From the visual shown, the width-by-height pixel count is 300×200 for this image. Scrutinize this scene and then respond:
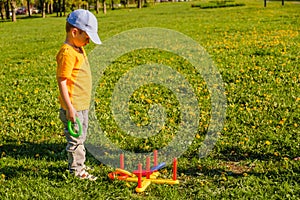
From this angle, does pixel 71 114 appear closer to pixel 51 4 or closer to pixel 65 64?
pixel 65 64

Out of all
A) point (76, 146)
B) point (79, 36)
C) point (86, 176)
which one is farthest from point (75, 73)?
point (86, 176)

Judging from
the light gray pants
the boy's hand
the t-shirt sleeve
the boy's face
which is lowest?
the light gray pants

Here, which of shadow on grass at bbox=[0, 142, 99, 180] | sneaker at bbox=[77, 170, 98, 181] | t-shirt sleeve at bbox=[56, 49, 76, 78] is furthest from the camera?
shadow on grass at bbox=[0, 142, 99, 180]

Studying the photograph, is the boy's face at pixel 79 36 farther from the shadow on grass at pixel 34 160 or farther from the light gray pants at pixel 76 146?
the shadow on grass at pixel 34 160

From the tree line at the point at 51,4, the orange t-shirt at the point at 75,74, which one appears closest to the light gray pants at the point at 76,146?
the orange t-shirt at the point at 75,74

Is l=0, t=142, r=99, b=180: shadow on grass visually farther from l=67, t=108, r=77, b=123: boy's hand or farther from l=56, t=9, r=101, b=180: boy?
l=67, t=108, r=77, b=123: boy's hand

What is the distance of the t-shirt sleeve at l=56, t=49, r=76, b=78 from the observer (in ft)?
12.7

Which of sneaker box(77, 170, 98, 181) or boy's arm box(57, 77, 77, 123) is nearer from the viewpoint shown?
boy's arm box(57, 77, 77, 123)

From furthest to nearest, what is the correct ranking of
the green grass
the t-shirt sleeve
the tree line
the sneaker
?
1. the tree line
2. the sneaker
3. the green grass
4. the t-shirt sleeve

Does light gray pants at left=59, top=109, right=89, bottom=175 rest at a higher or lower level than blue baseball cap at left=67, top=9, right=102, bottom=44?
lower

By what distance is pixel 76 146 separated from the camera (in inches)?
169

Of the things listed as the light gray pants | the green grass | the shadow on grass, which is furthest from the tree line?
the light gray pants

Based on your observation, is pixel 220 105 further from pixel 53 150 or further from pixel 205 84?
pixel 53 150

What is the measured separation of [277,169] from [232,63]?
5.90m
